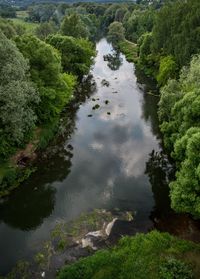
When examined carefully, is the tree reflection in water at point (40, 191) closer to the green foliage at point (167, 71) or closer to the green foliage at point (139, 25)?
the green foliage at point (167, 71)

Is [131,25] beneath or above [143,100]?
above

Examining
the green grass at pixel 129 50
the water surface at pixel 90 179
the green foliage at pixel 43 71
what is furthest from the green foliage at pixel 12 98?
the green grass at pixel 129 50

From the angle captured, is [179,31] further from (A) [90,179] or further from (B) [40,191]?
(B) [40,191]

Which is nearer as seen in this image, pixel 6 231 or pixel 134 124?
pixel 6 231

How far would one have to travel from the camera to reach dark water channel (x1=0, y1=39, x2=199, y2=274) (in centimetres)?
3853

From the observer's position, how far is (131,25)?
150625 mm

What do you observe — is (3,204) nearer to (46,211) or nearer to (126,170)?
(46,211)

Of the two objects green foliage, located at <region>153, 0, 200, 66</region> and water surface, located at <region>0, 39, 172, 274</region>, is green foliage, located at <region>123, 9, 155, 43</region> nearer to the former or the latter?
green foliage, located at <region>153, 0, 200, 66</region>

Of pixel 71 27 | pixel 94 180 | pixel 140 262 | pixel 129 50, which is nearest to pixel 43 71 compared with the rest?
pixel 94 180

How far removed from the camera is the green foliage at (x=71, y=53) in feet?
262

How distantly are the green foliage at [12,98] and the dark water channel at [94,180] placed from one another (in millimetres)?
6151

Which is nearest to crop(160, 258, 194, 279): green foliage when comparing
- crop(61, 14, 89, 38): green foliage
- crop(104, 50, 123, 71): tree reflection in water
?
crop(61, 14, 89, 38): green foliage

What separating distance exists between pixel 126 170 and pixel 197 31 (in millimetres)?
38790

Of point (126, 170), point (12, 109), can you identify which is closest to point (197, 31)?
point (126, 170)
